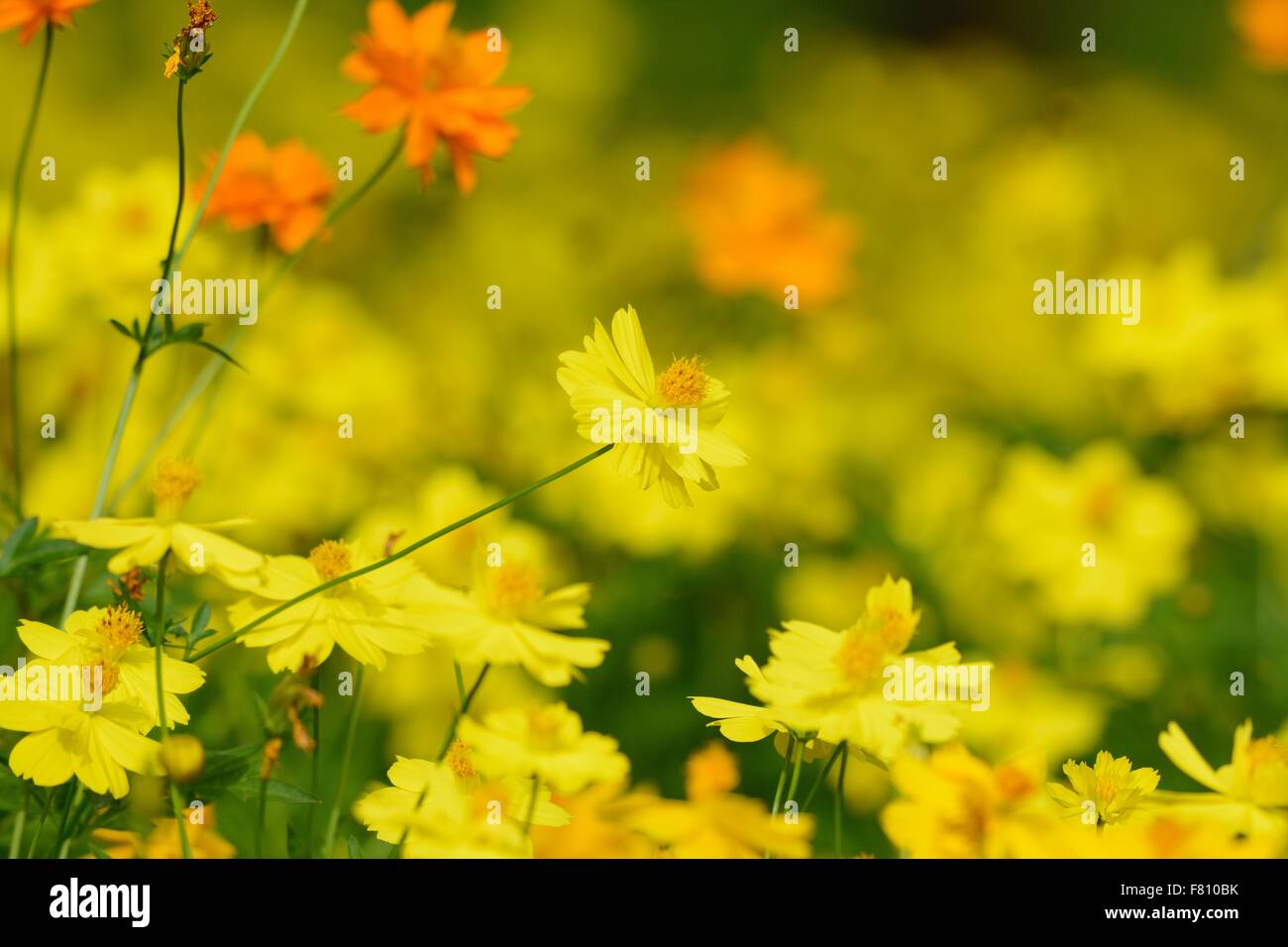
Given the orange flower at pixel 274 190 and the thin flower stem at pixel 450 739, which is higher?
the orange flower at pixel 274 190

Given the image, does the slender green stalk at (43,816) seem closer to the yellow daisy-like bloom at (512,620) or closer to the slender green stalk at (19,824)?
the slender green stalk at (19,824)

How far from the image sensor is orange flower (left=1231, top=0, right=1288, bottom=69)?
5.50 feet

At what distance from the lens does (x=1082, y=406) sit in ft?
5.80

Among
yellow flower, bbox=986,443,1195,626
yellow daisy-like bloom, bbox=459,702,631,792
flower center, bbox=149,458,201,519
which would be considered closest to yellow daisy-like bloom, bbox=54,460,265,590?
flower center, bbox=149,458,201,519

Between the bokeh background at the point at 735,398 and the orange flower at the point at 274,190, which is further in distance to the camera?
the bokeh background at the point at 735,398

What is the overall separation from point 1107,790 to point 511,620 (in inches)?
8.8

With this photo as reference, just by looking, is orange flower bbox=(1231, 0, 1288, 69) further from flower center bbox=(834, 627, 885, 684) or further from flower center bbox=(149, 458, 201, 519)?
flower center bbox=(149, 458, 201, 519)

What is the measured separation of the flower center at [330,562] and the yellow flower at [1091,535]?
885 mm

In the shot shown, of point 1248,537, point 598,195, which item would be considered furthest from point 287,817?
point 598,195

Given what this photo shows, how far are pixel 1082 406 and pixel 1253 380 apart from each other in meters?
0.44

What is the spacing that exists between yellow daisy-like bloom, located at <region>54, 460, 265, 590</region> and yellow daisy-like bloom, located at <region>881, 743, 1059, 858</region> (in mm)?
245

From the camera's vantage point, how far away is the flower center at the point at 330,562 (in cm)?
53

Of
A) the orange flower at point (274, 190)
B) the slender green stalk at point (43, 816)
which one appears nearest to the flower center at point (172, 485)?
the slender green stalk at point (43, 816)

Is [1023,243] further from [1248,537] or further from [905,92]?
[905,92]
